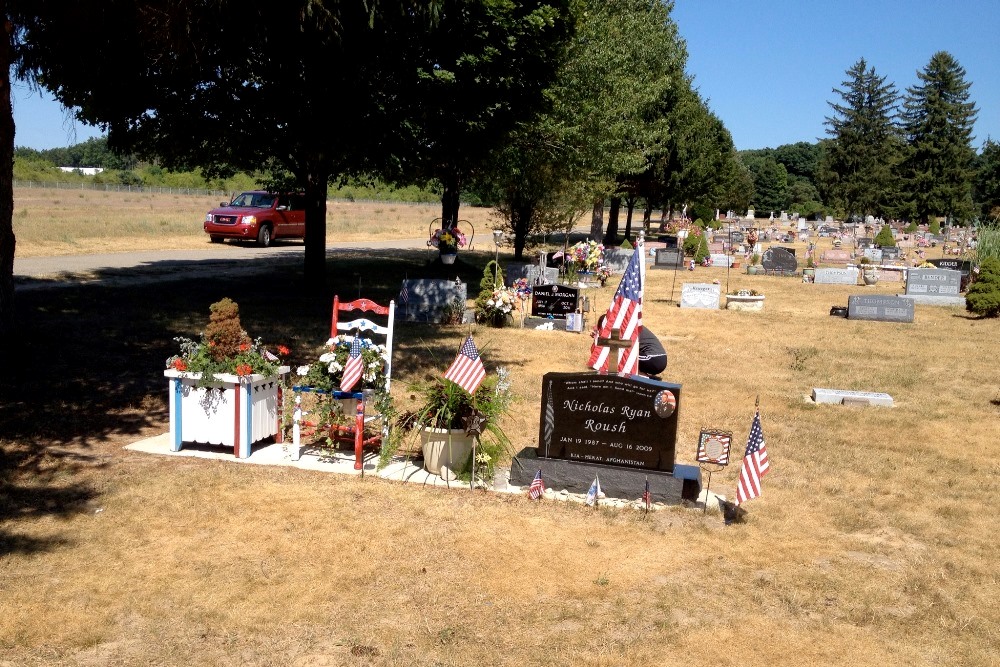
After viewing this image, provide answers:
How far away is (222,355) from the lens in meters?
8.70

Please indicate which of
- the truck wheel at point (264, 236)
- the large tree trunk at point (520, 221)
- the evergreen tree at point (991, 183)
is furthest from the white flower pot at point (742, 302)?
the evergreen tree at point (991, 183)

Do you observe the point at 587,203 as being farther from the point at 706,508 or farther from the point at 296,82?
the point at 706,508

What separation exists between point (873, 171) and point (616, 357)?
264 ft

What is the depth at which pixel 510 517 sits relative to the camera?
7586 millimetres

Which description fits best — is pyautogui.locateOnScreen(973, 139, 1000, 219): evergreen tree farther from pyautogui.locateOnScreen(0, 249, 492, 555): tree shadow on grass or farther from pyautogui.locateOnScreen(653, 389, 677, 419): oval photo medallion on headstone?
pyautogui.locateOnScreen(653, 389, 677, 419): oval photo medallion on headstone

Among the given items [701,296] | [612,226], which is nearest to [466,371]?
[701,296]

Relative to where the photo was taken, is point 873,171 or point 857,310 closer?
point 857,310

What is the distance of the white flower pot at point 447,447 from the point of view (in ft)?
27.7

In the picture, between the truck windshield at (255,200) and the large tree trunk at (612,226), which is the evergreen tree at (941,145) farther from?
the truck windshield at (255,200)

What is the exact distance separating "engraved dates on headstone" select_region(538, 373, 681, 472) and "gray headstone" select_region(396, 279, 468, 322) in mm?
10335

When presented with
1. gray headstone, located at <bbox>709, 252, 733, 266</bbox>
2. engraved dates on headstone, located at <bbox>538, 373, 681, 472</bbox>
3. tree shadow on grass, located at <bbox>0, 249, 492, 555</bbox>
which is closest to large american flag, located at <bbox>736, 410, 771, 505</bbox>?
engraved dates on headstone, located at <bbox>538, 373, 681, 472</bbox>

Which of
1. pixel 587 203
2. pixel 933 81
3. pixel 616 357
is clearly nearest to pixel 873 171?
pixel 933 81

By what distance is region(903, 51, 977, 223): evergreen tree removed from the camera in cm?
7731

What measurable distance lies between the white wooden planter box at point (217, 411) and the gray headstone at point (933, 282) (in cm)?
2224
